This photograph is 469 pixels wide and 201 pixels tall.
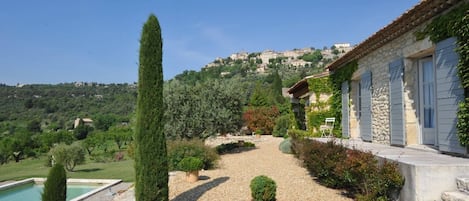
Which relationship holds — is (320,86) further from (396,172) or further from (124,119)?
(124,119)

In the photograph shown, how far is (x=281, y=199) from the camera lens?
23.1ft

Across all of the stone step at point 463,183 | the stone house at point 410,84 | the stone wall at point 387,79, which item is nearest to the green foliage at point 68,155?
the stone wall at point 387,79

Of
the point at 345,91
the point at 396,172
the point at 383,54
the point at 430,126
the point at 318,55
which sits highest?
the point at 318,55

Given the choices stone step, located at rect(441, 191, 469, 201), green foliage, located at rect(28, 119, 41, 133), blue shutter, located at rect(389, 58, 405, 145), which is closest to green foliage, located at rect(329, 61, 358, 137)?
blue shutter, located at rect(389, 58, 405, 145)

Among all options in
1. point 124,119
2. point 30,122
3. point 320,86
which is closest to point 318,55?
point 124,119

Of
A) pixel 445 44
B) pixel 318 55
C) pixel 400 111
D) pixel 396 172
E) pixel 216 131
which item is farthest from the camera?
pixel 318 55

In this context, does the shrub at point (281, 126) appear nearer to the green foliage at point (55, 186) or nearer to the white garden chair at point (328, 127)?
the white garden chair at point (328, 127)

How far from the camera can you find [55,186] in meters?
6.42

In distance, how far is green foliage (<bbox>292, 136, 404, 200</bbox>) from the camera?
5.53 metres

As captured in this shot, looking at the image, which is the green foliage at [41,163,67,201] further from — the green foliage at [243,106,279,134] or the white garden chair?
the green foliage at [243,106,279,134]

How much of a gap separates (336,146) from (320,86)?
722cm

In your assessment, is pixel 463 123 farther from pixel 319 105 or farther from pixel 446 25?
pixel 319 105

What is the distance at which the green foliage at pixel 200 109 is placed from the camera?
15.5m

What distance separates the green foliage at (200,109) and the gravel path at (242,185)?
3.59 meters
